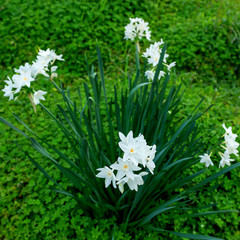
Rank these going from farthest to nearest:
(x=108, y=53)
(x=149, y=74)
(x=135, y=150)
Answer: (x=108, y=53)
(x=149, y=74)
(x=135, y=150)

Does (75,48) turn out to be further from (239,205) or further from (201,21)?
(239,205)

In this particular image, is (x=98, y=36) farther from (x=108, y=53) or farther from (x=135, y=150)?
(x=135, y=150)

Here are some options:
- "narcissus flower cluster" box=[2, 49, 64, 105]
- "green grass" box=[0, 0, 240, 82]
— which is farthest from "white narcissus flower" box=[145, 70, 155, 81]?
"green grass" box=[0, 0, 240, 82]

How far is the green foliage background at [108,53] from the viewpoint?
2.08 meters

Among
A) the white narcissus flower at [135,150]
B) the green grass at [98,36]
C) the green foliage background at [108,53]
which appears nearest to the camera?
the white narcissus flower at [135,150]

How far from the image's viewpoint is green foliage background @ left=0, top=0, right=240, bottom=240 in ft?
6.83

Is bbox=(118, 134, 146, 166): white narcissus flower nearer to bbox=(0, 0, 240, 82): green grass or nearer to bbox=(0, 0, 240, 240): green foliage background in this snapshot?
bbox=(0, 0, 240, 240): green foliage background

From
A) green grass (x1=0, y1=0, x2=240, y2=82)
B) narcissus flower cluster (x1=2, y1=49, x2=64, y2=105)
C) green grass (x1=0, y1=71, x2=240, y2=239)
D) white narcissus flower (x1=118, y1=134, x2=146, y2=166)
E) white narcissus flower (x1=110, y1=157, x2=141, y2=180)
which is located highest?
narcissus flower cluster (x1=2, y1=49, x2=64, y2=105)

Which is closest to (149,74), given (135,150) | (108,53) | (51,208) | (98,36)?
(135,150)

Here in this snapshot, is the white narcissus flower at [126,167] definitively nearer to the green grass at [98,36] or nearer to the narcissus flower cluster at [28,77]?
the narcissus flower cluster at [28,77]

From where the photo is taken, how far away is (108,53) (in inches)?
149

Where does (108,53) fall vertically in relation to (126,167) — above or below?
below

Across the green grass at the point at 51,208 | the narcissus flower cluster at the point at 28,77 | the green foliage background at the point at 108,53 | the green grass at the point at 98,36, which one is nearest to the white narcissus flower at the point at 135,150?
the narcissus flower cluster at the point at 28,77

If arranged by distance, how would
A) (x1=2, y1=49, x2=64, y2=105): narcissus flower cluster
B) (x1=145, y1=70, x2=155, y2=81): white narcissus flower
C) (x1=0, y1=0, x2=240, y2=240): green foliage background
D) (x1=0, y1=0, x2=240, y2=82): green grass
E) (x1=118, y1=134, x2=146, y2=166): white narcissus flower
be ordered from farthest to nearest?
1. (x1=0, y1=0, x2=240, y2=82): green grass
2. (x1=0, y1=0, x2=240, y2=240): green foliage background
3. (x1=145, y1=70, x2=155, y2=81): white narcissus flower
4. (x1=2, y1=49, x2=64, y2=105): narcissus flower cluster
5. (x1=118, y1=134, x2=146, y2=166): white narcissus flower
